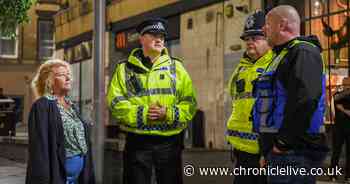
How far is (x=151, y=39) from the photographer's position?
5078mm

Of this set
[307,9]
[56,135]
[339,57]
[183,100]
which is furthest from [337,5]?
[56,135]

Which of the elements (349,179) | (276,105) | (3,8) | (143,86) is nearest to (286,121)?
(276,105)

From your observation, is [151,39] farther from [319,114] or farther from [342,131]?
[342,131]

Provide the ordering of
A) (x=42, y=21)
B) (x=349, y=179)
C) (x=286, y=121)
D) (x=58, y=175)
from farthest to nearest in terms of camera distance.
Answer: (x=42, y=21), (x=349, y=179), (x=58, y=175), (x=286, y=121)

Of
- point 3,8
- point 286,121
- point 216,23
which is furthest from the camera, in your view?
point 216,23

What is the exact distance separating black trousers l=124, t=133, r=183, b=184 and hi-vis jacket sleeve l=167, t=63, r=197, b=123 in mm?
191

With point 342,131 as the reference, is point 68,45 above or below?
above

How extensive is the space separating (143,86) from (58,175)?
3.50ft

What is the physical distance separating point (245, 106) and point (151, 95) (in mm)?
778

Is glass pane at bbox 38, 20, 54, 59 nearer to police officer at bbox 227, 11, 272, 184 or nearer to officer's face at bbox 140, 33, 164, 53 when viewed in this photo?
officer's face at bbox 140, 33, 164, 53

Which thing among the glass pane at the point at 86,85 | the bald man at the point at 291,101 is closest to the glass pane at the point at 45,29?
the glass pane at the point at 86,85

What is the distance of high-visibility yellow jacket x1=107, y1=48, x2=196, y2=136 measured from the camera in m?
4.90

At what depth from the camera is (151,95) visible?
16.3 feet

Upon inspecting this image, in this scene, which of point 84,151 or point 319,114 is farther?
point 84,151
